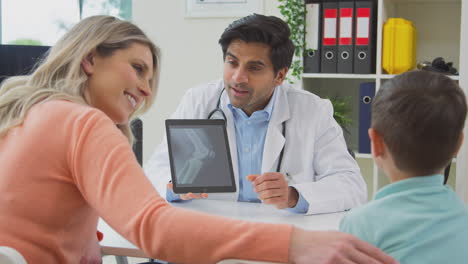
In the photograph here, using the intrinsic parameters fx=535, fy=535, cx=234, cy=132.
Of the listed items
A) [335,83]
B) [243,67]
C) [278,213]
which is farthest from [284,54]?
[335,83]

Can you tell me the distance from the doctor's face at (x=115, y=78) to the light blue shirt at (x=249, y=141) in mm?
825

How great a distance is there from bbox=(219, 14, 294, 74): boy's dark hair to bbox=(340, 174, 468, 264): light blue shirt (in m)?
1.14

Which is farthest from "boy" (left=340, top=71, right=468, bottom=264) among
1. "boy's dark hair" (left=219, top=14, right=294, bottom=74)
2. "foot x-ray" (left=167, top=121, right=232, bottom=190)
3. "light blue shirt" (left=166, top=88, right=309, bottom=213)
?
"boy's dark hair" (left=219, top=14, right=294, bottom=74)

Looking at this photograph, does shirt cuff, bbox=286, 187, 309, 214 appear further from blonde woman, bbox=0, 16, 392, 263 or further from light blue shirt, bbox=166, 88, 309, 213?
blonde woman, bbox=0, 16, 392, 263

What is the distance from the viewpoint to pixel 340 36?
282cm

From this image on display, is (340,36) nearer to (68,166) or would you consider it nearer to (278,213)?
(278,213)

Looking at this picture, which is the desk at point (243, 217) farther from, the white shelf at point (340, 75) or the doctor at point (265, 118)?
the white shelf at point (340, 75)

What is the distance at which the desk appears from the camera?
128 cm

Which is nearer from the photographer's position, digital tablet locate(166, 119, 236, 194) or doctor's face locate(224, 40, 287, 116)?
digital tablet locate(166, 119, 236, 194)

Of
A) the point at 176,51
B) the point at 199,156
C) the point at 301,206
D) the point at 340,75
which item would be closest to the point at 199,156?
the point at 199,156

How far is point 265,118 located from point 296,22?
1005mm

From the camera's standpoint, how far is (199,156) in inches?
61.5

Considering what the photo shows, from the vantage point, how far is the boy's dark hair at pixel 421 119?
97cm

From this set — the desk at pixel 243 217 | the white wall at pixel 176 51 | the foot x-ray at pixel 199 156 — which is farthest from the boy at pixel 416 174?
the white wall at pixel 176 51
